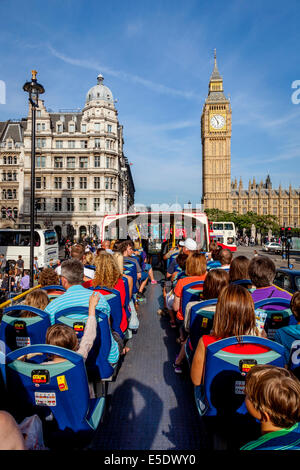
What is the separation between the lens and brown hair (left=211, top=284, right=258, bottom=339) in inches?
106

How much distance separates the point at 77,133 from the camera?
49.2 meters

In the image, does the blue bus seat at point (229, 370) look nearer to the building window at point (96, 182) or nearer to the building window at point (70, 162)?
the building window at point (96, 182)

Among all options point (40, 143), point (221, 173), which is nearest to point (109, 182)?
point (40, 143)

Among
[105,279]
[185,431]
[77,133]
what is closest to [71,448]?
[185,431]

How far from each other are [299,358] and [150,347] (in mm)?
3599

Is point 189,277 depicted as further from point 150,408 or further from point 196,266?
point 150,408

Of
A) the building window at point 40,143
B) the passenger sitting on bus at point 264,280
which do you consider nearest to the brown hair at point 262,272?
the passenger sitting on bus at point 264,280

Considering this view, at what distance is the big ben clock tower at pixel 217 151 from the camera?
11256cm

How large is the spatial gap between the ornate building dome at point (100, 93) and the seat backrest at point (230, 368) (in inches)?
2164

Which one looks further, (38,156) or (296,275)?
(38,156)

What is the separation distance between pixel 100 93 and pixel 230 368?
5652 centimetres

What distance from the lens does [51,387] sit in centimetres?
220

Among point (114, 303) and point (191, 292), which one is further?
point (191, 292)
